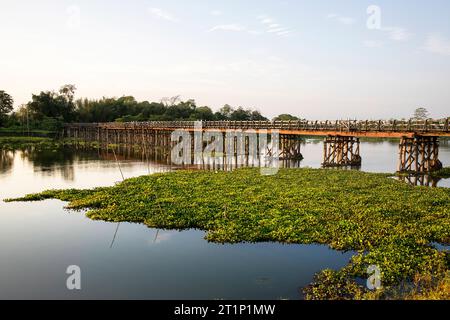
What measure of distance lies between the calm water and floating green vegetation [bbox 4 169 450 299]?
0.86 m

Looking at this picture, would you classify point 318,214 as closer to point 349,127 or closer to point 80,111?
point 349,127

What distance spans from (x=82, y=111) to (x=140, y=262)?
113m

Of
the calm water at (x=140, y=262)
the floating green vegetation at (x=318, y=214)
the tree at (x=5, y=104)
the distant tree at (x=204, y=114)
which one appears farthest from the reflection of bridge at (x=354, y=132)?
the tree at (x=5, y=104)

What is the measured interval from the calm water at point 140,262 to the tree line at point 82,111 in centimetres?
8770

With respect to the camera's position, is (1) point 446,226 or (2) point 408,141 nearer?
(1) point 446,226

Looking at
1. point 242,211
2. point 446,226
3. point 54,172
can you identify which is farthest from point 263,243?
point 54,172

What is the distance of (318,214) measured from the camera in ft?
59.6

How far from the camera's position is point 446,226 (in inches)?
630

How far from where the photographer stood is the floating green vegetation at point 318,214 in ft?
39.8

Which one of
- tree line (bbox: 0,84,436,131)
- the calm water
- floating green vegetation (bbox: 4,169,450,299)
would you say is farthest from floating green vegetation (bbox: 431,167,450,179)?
tree line (bbox: 0,84,436,131)

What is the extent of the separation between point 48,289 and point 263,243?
314 inches

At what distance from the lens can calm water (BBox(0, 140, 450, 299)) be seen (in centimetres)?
1132

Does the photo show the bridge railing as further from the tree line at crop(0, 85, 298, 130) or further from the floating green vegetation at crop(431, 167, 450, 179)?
the tree line at crop(0, 85, 298, 130)
